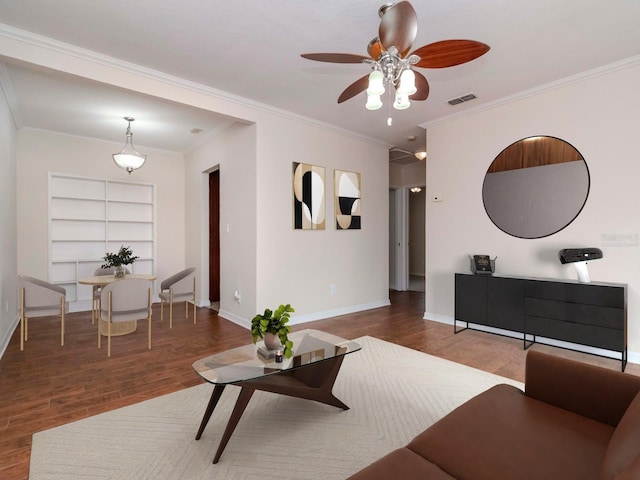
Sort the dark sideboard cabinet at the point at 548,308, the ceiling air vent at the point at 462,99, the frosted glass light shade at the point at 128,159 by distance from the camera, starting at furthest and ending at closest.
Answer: the frosted glass light shade at the point at 128,159
the ceiling air vent at the point at 462,99
the dark sideboard cabinet at the point at 548,308

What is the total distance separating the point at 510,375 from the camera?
2.90m

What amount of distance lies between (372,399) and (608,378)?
4.71 ft

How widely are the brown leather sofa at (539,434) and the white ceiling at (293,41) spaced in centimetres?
247

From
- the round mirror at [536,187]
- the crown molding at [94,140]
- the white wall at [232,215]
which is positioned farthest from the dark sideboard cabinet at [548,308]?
the crown molding at [94,140]

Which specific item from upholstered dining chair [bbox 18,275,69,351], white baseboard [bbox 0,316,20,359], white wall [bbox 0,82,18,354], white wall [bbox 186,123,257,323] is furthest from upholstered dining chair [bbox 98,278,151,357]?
white wall [bbox 186,123,257,323]

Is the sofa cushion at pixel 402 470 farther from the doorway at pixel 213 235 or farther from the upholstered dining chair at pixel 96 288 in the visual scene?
the doorway at pixel 213 235

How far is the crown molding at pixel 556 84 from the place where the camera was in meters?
3.17

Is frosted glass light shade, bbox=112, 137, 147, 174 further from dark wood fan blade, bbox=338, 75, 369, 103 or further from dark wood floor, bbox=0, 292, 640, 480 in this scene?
dark wood fan blade, bbox=338, 75, 369, 103

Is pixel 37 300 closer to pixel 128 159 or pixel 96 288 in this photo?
pixel 96 288

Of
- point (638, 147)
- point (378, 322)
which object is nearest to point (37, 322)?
point (378, 322)

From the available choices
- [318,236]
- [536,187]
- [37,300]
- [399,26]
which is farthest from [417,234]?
A: [37,300]

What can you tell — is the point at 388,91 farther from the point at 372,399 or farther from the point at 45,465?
the point at 45,465

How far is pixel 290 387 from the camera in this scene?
6.48 ft

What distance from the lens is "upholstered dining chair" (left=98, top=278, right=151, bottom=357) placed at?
338 centimetres
